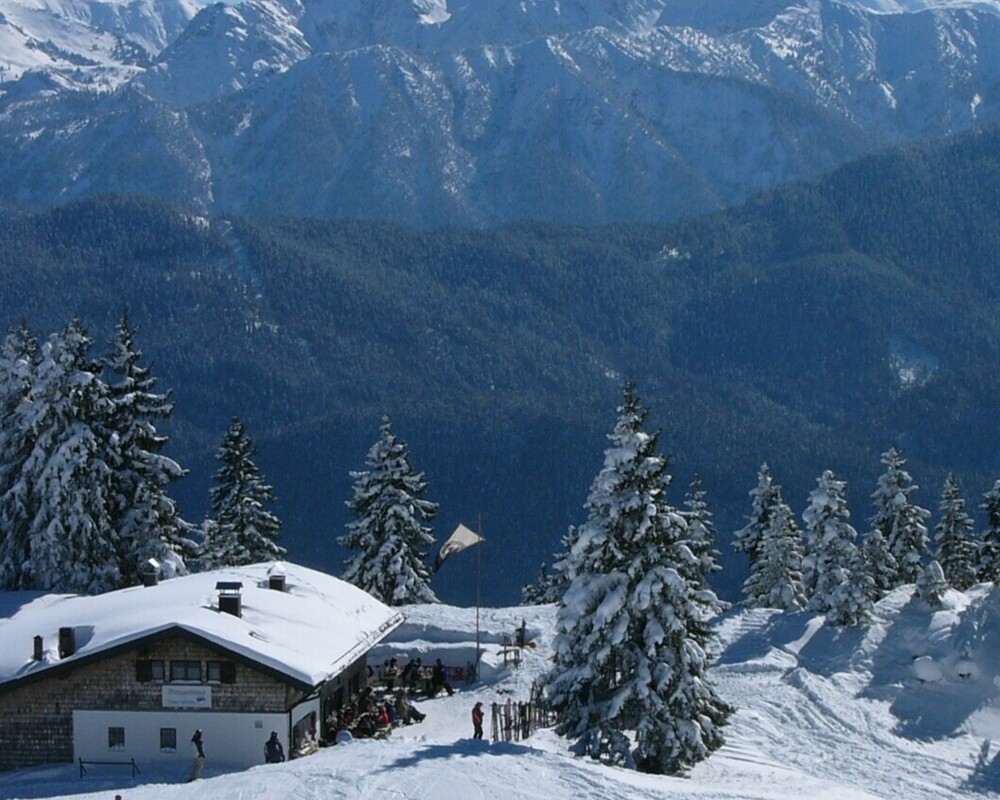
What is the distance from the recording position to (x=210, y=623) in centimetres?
4462

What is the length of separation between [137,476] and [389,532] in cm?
1673

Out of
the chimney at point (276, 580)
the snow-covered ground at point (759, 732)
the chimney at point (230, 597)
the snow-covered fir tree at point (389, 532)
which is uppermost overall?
the snow-covered fir tree at point (389, 532)

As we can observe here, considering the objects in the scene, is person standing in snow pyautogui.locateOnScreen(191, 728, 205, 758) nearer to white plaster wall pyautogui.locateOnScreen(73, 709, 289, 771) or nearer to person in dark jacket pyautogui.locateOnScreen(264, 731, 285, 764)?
white plaster wall pyautogui.locateOnScreen(73, 709, 289, 771)

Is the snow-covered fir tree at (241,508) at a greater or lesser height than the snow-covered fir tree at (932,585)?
greater

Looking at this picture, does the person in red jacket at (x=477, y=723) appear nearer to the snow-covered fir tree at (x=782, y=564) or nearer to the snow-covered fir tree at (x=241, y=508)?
the snow-covered fir tree at (x=241, y=508)

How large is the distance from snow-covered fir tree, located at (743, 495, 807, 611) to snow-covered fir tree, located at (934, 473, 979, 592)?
6.48 m

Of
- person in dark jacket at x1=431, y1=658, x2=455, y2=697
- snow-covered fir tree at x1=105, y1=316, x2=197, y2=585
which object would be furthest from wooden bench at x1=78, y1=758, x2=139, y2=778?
snow-covered fir tree at x1=105, y1=316, x2=197, y2=585


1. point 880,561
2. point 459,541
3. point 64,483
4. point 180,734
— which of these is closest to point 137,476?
point 64,483

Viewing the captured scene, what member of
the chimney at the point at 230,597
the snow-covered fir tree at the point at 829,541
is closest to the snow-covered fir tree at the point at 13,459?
the chimney at the point at 230,597

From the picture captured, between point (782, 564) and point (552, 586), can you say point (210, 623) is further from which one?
point (552, 586)

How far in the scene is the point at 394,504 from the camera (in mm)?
73750

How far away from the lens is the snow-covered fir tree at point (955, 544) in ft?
249

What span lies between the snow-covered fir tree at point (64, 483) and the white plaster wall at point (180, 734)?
44.5 ft

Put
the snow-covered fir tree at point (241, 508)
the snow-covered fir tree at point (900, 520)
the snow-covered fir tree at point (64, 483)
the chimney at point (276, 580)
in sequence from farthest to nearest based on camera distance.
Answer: the snow-covered fir tree at point (900, 520)
the snow-covered fir tree at point (241, 508)
the snow-covered fir tree at point (64, 483)
the chimney at point (276, 580)
